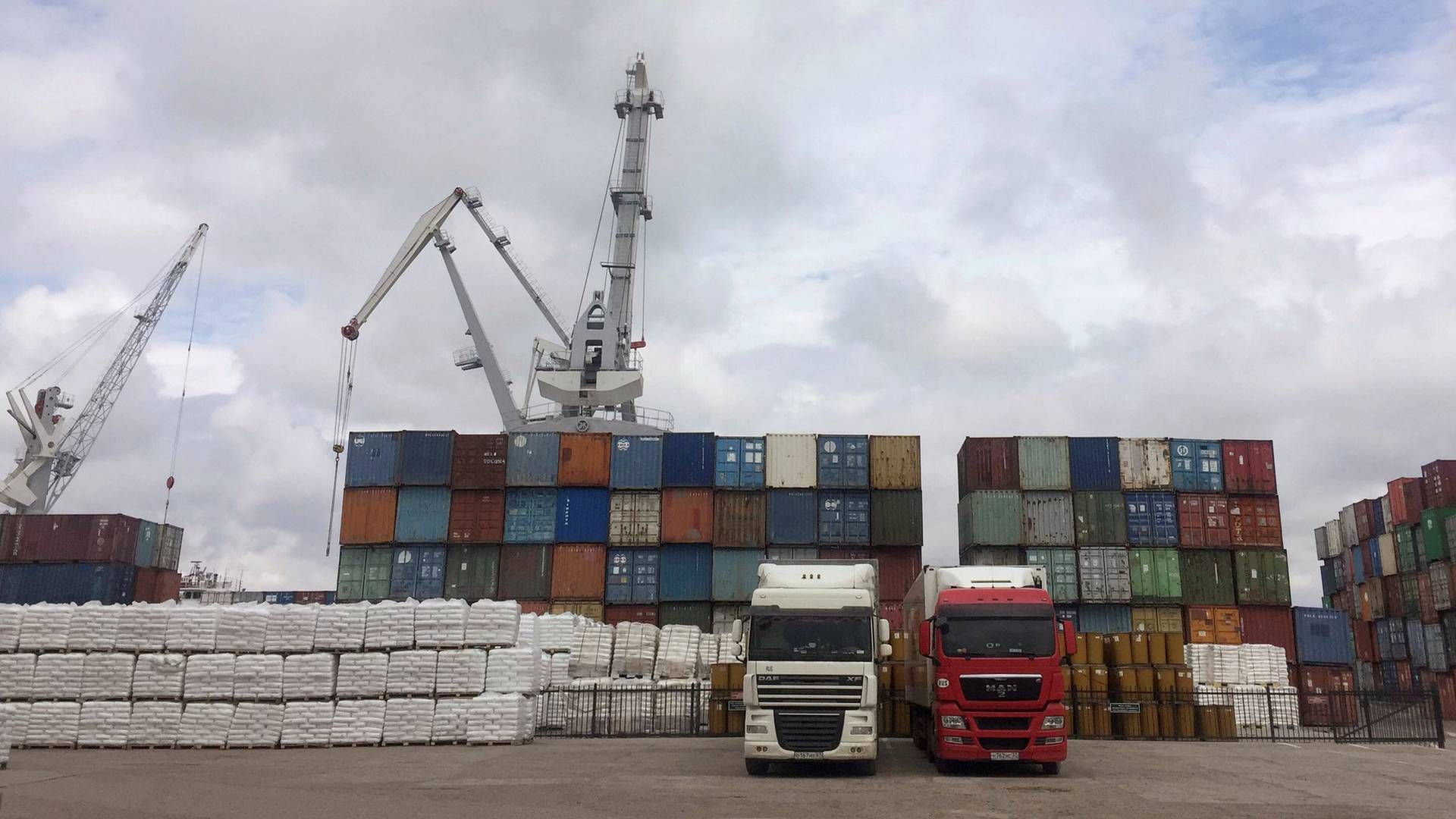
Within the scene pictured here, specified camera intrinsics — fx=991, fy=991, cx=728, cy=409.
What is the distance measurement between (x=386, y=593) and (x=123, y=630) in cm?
1901

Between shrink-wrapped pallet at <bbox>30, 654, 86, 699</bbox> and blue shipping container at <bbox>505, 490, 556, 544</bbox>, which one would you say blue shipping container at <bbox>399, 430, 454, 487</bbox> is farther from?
shrink-wrapped pallet at <bbox>30, 654, 86, 699</bbox>

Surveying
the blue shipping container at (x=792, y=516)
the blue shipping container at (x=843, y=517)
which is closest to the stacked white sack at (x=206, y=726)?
the blue shipping container at (x=792, y=516)

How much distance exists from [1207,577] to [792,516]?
17950 millimetres

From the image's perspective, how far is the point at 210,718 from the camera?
81.9ft

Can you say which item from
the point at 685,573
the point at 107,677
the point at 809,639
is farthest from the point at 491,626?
the point at 685,573

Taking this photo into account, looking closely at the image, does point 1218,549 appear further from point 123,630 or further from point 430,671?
point 123,630

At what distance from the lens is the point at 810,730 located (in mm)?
17906

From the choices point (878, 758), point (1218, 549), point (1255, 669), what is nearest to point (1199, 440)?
point (1218, 549)

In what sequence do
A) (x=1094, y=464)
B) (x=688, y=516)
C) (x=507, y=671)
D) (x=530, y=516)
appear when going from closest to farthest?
1. (x=507, y=671)
2. (x=1094, y=464)
3. (x=688, y=516)
4. (x=530, y=516)

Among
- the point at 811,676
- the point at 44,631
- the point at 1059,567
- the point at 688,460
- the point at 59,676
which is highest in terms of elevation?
the point at 688,460

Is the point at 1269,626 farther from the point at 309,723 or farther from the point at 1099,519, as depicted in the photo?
the point at 309,723

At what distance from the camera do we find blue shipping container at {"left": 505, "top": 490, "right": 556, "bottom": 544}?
44781 millimetres

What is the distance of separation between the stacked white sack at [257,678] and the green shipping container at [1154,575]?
33.3 meters

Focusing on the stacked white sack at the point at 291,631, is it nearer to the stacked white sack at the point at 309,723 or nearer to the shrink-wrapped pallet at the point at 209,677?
the shrink-wrapped pallet at the point at 209,677
